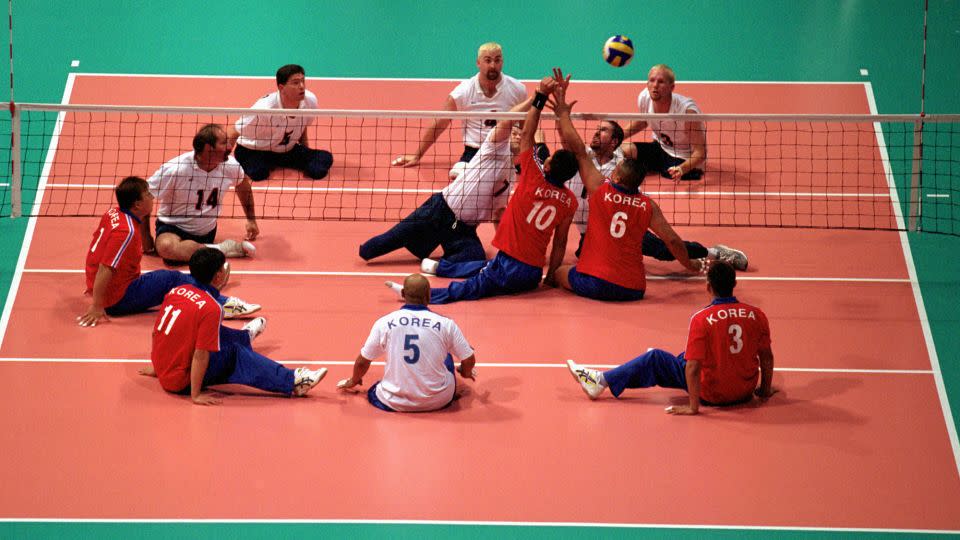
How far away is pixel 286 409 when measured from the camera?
10.4 meters

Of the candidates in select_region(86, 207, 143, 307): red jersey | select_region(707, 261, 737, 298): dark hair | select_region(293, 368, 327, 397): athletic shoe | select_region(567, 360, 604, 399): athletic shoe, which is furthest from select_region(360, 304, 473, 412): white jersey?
select_region(86, 207, 143, 307): red jersey

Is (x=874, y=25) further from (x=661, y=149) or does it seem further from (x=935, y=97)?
(x=661, y=149)

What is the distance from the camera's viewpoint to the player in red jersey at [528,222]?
12.0 meters

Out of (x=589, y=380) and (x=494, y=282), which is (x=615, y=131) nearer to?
(x=494, y=282)

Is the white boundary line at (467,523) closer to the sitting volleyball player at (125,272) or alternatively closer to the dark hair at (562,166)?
the sitting volleyball player at (125,272)

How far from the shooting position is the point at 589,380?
1055 centimetres

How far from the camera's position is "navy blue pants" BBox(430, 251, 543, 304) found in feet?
39.8

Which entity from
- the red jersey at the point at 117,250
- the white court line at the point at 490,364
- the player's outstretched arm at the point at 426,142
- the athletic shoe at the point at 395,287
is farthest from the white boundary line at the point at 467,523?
the player's outstretched arm at the point at 426,142

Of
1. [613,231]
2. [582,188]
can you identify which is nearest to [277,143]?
[582,188]

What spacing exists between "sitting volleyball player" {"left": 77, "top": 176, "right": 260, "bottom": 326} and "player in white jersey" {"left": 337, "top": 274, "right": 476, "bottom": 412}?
1900mm

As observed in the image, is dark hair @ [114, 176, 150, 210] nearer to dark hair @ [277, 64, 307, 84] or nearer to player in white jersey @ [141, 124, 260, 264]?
player in white jersey @ [141, 124, 260, 264]

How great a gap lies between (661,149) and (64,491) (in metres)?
7.73

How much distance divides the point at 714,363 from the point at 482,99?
5.26m

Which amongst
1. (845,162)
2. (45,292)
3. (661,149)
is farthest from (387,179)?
(845,162)
